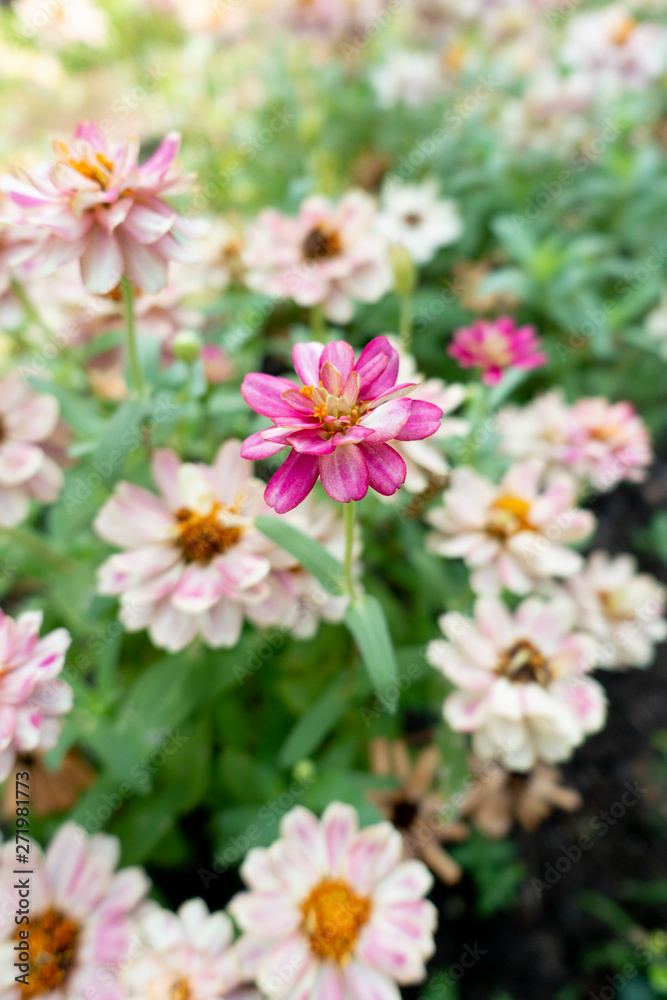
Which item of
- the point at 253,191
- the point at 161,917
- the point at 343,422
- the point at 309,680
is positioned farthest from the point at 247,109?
the point at 161,917

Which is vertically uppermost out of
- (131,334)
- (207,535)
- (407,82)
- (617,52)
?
(617,52)

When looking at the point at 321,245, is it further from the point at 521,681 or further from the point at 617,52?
the point at 617,52

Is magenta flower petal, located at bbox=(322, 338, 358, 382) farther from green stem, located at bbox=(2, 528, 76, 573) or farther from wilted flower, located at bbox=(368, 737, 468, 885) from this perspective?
wilted flower, located at bbox=(368, 737, 468, 885)

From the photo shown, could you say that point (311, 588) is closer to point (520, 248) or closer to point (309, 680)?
point (309, 680)

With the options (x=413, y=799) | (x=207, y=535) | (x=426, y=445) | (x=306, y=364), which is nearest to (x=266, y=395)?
(x=306, y=364)

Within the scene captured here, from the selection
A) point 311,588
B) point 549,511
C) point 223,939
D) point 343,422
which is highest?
point 343,422

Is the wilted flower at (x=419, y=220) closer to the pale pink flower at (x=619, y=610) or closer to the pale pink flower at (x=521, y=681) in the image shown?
the pale pink flower at (x=619, y=610)

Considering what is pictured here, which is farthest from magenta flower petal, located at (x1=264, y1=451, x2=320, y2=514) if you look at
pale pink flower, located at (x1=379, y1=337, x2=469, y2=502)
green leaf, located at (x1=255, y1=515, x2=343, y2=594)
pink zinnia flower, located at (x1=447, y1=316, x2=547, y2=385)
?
pink zinnia flower, located at (x1=447, y1=316, x2=547, y2=385)
